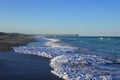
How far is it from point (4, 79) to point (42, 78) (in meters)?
1.88

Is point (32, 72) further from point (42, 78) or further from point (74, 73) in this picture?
point (74, 73)

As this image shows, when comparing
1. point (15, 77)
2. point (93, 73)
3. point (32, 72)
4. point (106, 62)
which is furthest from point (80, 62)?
point (15, 77)

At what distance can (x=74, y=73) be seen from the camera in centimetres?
1414

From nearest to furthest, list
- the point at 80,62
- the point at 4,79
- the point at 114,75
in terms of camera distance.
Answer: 1. the point at 4,79
2. the point at 114,75
3. the point at 80,62

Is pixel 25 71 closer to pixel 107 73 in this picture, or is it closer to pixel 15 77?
pixel 15 77

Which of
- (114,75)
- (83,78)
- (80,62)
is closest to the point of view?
(83,78)

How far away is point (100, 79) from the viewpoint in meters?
12.9

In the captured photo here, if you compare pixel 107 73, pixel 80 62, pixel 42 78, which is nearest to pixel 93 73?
pixel 107 73

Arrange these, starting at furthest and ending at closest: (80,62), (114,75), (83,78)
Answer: (80,62) < (114,75) < (83,78)

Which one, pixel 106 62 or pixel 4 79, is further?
pixel 106 62

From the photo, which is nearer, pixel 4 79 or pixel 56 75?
pixel 4 79

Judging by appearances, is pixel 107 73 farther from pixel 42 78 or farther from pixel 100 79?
pixel 42 78

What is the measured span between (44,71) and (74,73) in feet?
5.78

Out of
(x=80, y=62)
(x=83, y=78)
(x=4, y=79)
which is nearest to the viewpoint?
(x=4, y=79)
